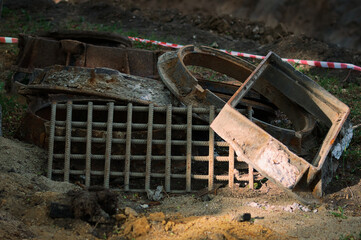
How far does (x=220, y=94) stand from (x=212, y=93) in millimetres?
1285

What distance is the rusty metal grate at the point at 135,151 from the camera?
4.59 m

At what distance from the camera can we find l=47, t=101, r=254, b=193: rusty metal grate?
459 cm

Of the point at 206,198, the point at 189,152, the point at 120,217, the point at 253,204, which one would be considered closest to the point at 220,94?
the point at 189,152

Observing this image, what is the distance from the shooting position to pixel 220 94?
6152 mm

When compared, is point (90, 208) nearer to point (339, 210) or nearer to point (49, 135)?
point (49, 135)

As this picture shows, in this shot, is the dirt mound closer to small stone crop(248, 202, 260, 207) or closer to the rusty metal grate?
the rusty metal grate

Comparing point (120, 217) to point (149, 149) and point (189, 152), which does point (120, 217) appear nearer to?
point (149, 149)

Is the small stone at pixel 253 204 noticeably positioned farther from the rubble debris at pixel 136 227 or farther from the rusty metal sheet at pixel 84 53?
the rusty metal sheet at pixel 84 53

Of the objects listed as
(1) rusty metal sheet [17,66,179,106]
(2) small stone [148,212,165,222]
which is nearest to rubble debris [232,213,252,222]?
(2) small stone [148,212,165,222]

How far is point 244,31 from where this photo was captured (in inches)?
417

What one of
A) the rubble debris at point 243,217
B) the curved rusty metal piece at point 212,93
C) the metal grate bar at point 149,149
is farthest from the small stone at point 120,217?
the curved rusty metal piece at point 212,93

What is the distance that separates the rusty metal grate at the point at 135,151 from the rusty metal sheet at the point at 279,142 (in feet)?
1.13

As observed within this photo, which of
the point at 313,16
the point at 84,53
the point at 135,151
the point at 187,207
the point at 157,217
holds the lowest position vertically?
the point at 187,207

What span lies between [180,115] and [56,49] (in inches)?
93.6
